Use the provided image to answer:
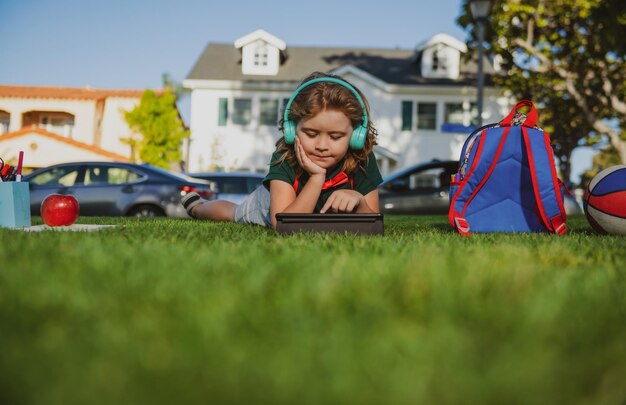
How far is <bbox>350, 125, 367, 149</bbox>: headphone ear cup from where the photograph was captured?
4.29 meters

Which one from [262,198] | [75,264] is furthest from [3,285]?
[262,198]

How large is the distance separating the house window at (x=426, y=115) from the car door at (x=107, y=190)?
18.0 m

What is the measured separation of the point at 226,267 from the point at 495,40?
19507mm

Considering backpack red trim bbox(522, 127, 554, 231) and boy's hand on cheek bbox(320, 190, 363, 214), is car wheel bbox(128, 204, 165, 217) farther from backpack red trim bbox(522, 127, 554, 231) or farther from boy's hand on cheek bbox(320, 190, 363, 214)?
backpack red trim bbox(522, 127, 554, 231)

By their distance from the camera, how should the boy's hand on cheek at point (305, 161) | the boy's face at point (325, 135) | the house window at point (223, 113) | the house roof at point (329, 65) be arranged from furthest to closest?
1. the house roof at point (329, 65)
2. the house window at point (223, 113)
3. the boy's hand on cheek at point (305, 161)
4. the boy's face at point (325, 135)

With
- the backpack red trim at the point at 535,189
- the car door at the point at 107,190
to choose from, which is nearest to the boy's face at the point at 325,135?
the backpack red trim at the point at 535,189

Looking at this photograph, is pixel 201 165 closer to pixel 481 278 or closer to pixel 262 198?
pixel 262 198

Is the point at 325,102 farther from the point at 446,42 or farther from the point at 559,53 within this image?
the point at 446,42

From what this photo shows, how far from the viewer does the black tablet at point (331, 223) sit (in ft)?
13.0

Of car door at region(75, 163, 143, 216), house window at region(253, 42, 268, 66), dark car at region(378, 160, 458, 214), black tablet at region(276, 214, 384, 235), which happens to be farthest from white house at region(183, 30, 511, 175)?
black tablet at region(276, 214, 384, 235)

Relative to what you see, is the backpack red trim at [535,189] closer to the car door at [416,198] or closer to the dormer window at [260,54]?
the car door at [416,198]

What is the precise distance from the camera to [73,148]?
3078 cm

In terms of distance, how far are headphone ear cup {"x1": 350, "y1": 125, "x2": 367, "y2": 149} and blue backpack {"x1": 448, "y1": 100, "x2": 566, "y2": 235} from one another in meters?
1.11

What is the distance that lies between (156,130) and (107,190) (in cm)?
1821
